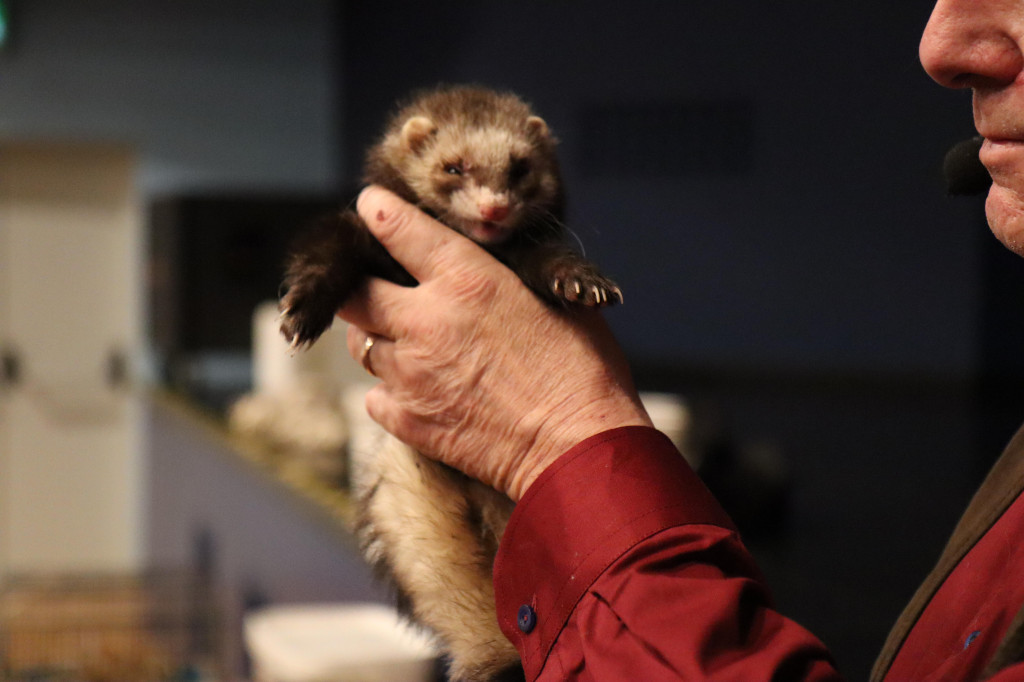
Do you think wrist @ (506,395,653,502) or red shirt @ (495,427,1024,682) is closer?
red shirt @ (495,427,1024,682)

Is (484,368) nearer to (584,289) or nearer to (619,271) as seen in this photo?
(584,289)

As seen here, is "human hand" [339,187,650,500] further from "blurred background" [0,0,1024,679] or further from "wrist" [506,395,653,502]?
"blurred background" [0,0,1024,679]

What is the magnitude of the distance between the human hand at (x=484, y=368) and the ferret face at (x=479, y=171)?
0.38 ft

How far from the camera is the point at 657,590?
2.14 ft

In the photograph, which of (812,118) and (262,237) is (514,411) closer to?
(812,118)

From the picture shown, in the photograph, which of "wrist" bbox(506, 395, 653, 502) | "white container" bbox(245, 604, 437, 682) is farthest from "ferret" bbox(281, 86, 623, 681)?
"white container" bbox(245, 604, 437, 682)

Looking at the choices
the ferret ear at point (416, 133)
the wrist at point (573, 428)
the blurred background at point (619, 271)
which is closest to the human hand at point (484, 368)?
the wrist at point (573, 428)

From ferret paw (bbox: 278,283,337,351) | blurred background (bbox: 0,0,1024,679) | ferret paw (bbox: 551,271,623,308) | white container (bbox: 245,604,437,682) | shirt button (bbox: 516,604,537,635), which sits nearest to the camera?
shirt button (bbox: 516,604,537,635)

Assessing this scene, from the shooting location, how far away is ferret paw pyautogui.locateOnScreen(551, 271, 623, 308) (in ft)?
2.83

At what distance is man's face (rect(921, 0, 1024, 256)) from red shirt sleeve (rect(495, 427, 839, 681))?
10.5 inches

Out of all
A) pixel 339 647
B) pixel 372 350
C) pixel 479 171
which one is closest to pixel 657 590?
pixel 372 350

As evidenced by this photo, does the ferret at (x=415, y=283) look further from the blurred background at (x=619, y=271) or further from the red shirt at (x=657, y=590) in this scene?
the blurred background at (x=619, y=271)

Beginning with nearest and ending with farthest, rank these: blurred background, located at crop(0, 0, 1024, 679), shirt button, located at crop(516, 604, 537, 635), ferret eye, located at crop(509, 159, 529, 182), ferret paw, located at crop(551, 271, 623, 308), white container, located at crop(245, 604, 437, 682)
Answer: shirt button, located at crop(516, 604, 537, 635) → ferret paw, located at crop(551, 271, 623, 308) → ferret eye, located at crop(509, 159, 529, 182) → blurred background, located at crop(0, 0, 1024, 679) → white container, located at crop(245, 604, 437, 682)

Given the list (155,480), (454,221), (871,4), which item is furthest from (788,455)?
(155,480)
